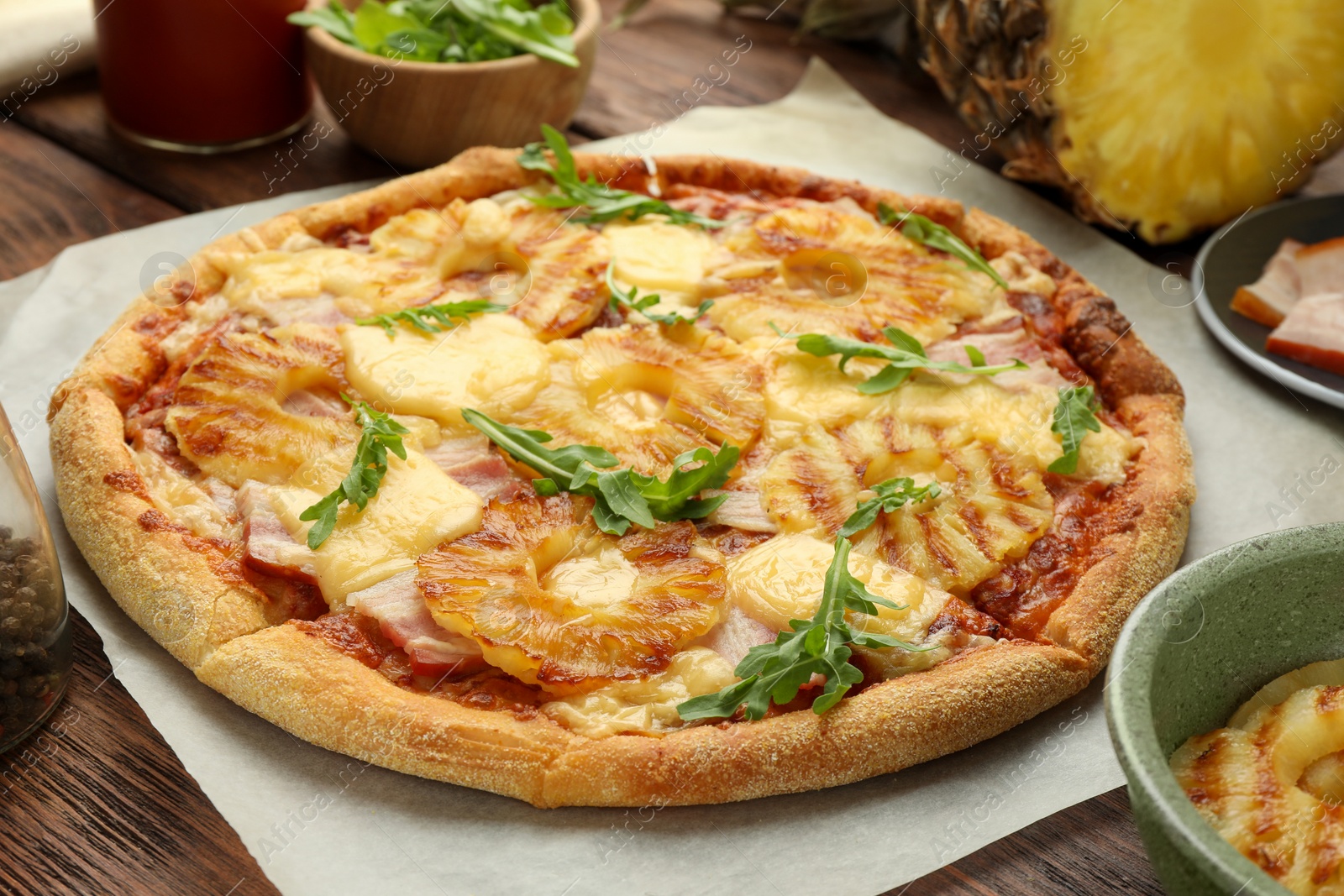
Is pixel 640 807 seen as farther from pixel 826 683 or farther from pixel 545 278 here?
pixel 545 278

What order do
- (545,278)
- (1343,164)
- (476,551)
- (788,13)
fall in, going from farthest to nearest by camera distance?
(788,13), (1343,164), (545,278), (476,551)

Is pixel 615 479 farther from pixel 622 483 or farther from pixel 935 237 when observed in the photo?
pixel 935 237

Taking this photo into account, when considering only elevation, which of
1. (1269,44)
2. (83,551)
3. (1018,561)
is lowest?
(83,551)

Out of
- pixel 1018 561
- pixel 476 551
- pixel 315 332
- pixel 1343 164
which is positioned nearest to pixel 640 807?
pixel 476 551

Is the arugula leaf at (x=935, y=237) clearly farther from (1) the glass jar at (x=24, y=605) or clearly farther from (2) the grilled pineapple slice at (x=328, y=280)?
(1) the glass jar at (x=24, y=605)

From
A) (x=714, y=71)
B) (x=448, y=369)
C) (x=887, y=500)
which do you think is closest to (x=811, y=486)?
(x=887, y=500)

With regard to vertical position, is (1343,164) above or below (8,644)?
above
